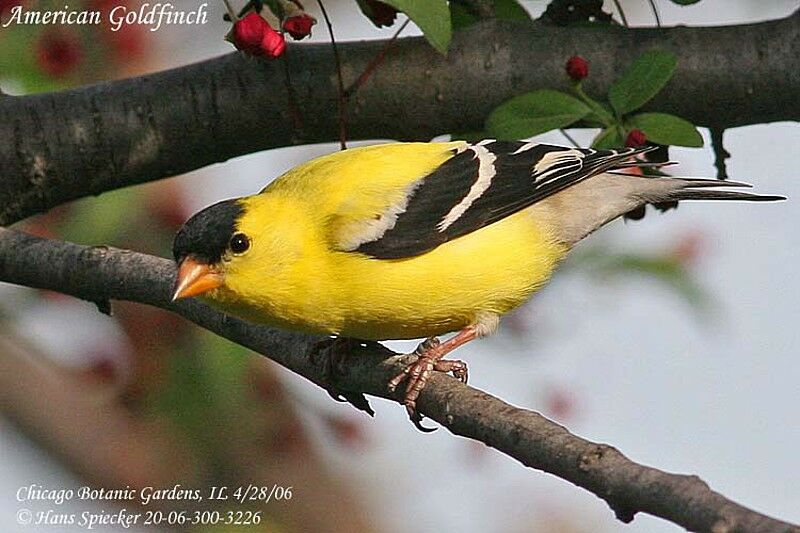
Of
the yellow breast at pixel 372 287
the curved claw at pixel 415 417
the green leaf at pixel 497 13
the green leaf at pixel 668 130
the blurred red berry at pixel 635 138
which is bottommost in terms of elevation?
the curved claw at pixel 415 417

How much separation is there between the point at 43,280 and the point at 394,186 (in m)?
1.02

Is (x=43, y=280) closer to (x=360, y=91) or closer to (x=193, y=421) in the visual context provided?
(x=360, y=91)

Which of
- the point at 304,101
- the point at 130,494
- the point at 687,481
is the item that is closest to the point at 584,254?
the point at 304,101

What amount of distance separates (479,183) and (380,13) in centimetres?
56

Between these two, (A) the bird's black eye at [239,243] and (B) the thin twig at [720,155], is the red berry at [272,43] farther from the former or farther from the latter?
(B) the thin twig at [720,155]

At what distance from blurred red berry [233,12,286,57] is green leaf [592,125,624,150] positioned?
3.11 ft

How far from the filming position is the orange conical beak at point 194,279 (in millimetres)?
3072

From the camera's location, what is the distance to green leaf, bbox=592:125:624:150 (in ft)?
10.9

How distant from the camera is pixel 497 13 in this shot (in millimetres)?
3699

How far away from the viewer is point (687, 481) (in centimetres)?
190

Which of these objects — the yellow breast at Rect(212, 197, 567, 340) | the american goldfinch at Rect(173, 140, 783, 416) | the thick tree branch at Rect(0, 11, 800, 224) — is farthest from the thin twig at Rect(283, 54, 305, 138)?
the yellow breast at Rect(212, 197, 567, 340)

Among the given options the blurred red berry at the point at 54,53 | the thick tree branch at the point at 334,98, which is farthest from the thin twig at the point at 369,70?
the blurred red berry at the point at 54,53

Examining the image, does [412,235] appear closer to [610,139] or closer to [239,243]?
[239,243]

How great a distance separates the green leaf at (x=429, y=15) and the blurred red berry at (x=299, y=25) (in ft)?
2.08
